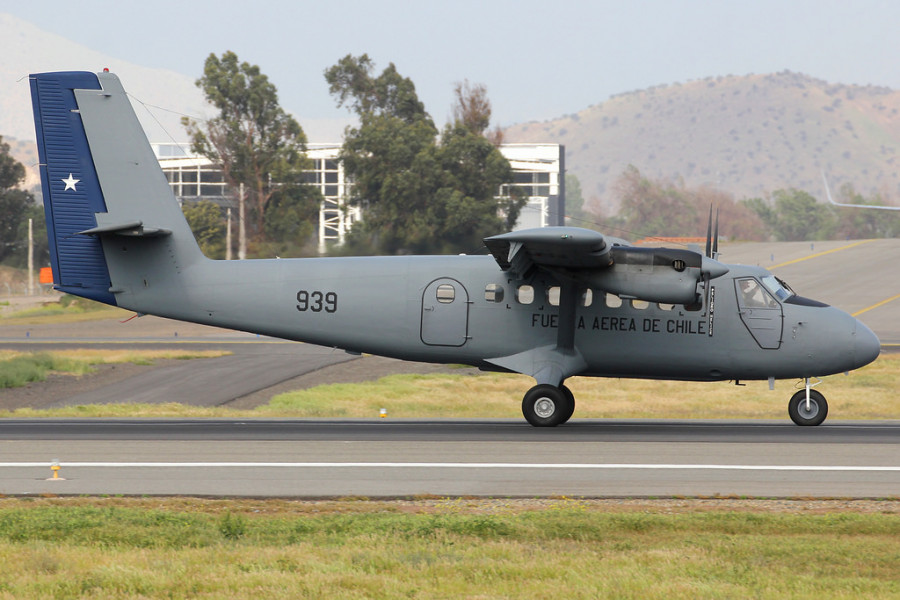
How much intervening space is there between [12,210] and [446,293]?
81686 mm

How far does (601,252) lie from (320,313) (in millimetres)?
5866

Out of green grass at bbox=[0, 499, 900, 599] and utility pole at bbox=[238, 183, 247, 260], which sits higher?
utility pole at bbox=[238, 183, 247, 260]

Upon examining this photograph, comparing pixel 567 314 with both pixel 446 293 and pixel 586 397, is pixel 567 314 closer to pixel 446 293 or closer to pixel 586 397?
pixel 446 293

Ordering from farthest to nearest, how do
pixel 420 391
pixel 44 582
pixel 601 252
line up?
pixel 420 391, pixel 601 252, pixel 44 582

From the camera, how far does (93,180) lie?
20.0 m

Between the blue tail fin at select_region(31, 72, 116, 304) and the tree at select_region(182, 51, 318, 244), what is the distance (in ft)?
173

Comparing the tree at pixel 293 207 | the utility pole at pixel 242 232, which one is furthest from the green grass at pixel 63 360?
the tree at pixel 293 207

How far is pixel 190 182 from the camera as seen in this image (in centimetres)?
10750

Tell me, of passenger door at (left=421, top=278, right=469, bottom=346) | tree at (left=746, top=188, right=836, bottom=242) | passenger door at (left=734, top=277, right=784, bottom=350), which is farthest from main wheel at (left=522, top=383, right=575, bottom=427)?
tree at (left=746, top=188, right=836, bottom=242)

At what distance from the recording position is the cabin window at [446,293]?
65.3 feet

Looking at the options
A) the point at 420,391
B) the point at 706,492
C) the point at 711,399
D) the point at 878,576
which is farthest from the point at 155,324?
the point at 878,576

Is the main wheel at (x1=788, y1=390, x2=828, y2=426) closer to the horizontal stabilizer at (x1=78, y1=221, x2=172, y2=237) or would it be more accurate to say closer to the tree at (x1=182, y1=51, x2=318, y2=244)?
the horizontal stabilizer at (x1=78, y1=221, x2=172, y2=237)

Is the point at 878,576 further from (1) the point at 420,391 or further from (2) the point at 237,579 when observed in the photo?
(1) the point at 420,391

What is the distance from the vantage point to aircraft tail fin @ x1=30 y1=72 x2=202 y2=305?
2000cm
